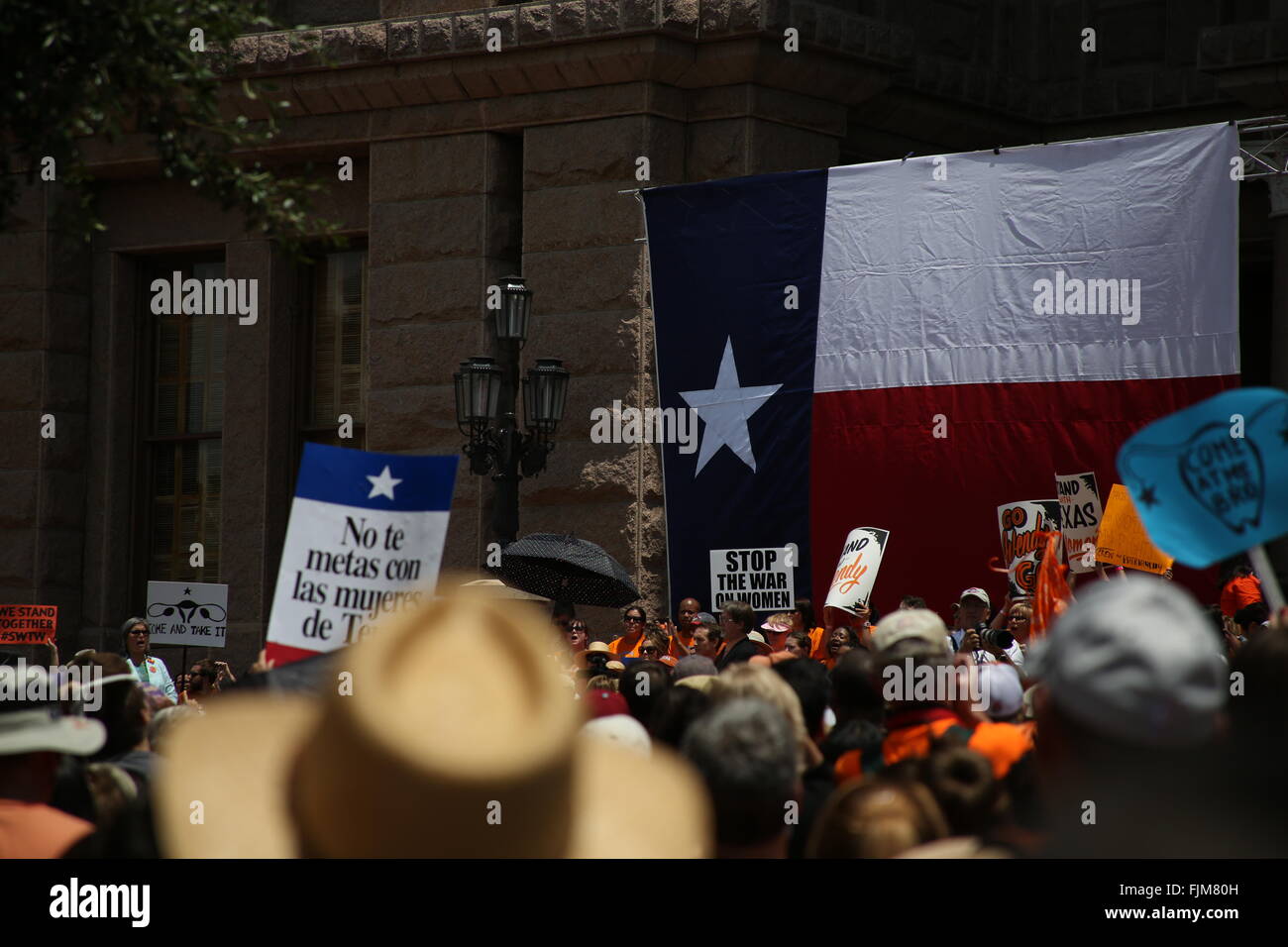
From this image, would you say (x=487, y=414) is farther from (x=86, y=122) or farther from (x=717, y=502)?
(x=86, y=122)

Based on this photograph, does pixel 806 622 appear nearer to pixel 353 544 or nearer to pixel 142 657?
pixel 142 657

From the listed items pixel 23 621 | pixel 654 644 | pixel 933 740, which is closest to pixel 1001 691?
pixel 933 740

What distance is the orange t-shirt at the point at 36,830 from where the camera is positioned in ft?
15.1

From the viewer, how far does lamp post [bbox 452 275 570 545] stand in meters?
13.4

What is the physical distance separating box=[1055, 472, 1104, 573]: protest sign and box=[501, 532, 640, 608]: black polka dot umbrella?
3.39m

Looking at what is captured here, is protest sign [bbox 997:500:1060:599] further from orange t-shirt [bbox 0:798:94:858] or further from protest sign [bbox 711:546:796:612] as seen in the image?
orange t-shirt [bbox 0:798:94:858]

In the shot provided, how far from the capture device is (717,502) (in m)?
14.8

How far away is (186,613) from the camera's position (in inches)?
614

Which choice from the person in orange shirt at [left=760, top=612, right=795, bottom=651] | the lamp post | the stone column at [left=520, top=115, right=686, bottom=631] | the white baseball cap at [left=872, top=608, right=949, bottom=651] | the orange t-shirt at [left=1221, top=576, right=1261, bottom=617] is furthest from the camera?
the stone column at [left=520, top=115, right=686, bottom=631]

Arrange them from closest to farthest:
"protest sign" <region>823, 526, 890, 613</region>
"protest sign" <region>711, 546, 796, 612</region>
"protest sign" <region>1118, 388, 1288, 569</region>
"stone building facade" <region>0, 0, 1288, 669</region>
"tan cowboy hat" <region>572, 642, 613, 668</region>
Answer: "protest sign" <region>1118, 388, 1288, 569</region> → "tan cowboy hat" <region>572, 642, 613, 668</region> → "protest sign" <region>823, 526, 890, 613</region> → "protest sign" <region>711, 546, 796, 612</region> → "stone building facade" <region>0, 0, 1288, 669</region>

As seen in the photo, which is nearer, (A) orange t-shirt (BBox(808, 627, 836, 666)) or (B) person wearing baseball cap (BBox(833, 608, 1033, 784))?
(B) person wearing baseball cap (BBox(833, 608, 1033, 784))

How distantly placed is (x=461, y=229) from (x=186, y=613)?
4247 millimetres

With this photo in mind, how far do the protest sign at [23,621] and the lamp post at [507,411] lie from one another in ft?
16.6

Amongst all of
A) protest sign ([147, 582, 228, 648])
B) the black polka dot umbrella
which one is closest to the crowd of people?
the black polka dot umbrella
